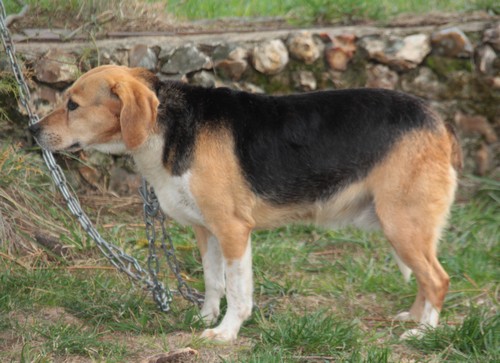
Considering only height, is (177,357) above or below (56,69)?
below

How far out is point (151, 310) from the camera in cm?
477

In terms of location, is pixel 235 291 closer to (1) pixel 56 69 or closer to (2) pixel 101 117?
(2) pixel 101 117

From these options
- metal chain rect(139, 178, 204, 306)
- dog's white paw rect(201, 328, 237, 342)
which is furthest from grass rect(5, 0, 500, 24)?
dog's white paw rect(201, 328, 237, 342)

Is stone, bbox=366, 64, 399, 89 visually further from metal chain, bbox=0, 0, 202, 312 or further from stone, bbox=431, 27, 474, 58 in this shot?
metal chain, bbox=0, 0, 202, 312

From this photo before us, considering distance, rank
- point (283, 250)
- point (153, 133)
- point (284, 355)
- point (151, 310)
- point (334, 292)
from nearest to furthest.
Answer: point (284, 355)
point (153, 133)
point (151, 310)
point (334, 292)
point (283, 250)

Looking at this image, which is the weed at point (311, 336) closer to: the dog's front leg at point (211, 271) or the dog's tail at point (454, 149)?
the dog's front leg at point (211, 271)

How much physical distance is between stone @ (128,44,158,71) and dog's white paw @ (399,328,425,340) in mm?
2986

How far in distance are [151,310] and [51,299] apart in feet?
1.91

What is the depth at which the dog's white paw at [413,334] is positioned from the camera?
14.5 ft

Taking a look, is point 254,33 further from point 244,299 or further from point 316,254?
point 244,299

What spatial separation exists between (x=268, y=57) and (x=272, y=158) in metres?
2.03

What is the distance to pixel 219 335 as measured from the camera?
444 cm

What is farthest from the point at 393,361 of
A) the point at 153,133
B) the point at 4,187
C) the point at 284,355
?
the point at 4,187

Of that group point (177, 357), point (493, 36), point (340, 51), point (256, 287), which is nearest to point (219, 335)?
point (177, 357)
